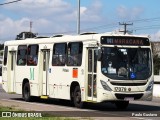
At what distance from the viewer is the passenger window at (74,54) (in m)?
19.8

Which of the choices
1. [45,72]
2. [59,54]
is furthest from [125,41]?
[45,72]

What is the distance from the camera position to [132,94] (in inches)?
725

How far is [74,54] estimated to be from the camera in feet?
66.1

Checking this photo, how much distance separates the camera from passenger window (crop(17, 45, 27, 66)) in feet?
79.6

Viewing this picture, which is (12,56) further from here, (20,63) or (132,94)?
(132,94)

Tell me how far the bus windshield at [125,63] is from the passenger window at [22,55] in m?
6.81

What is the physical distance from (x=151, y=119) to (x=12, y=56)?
12.0 m

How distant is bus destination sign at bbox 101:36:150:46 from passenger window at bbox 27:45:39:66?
555 cm

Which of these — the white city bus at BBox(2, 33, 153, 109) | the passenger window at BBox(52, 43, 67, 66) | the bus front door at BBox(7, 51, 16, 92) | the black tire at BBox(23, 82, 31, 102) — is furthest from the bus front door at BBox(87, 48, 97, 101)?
the bus front door at BBox(7, 51, 16, 92)

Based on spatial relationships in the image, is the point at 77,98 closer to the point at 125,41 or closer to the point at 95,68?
the point at 95,68

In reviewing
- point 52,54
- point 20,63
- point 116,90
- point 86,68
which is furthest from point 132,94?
point 20,63

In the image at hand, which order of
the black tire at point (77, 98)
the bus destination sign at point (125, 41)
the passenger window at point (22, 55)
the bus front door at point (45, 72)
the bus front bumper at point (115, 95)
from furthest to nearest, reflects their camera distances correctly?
the passenger window at point (22, 55) → the bus front door at point (45, 72) → the black tire at point (77, 98) → the bus destination sign at point (125, 41) → the bus front bumper at point (115, 95)

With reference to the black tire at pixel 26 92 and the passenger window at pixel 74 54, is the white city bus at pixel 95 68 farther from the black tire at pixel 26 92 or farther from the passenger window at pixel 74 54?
the black tire at pixel 26 92

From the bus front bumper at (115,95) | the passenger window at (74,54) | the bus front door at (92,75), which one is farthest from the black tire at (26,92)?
the bus front bumper at (115,95)
